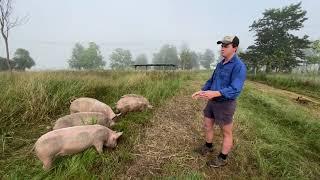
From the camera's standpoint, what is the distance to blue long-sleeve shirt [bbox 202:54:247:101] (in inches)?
122

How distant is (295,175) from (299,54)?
35.4m

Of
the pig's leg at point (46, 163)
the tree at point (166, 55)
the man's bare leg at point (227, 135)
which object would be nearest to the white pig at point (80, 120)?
the pig's leg at point (46, 163)

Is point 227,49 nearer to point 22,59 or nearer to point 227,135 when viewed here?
point 227,135

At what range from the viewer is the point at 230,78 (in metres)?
3.29

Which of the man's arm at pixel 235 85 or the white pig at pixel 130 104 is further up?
the man's arm at pixel 235 85

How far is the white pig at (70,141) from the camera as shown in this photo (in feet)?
10.6

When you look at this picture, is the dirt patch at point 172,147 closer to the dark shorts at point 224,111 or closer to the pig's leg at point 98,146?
the pig's leg at point 98,146

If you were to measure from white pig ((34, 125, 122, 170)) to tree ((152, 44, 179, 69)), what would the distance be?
221ft

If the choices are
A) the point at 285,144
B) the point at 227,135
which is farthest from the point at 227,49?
the point at 285,144

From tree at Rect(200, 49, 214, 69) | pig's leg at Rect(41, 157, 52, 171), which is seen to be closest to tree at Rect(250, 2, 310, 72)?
pig's leg at Rect(41, 157, 52, 171)

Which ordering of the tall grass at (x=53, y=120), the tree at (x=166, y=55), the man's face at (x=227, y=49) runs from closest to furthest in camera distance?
the man's face at (x=227, y=49), the tall grass at (x=53, y=120), the tree at (x=166, y=55)

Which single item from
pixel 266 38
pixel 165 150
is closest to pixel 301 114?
pixel 165 150

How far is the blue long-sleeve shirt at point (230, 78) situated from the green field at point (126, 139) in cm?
115

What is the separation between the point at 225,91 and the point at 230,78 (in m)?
0.27
